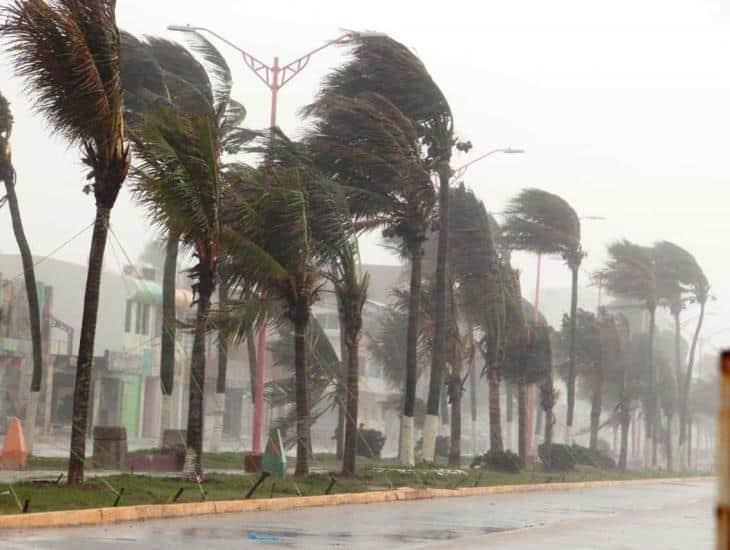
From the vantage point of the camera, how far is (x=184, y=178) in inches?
986

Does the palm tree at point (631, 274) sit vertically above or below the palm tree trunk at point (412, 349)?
above

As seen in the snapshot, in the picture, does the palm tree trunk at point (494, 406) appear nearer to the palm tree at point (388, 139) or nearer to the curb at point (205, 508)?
the palm tree at point (388, 139)

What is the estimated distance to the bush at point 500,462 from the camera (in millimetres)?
51531

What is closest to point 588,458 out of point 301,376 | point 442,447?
point 442,447

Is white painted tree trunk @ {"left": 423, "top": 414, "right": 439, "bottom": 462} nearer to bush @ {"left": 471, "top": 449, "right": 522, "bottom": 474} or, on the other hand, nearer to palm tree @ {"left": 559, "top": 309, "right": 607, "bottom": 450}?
bush @ {"left": 471, "top": 449, "right": 522, "bottom": 474}

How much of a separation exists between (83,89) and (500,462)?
33034mm

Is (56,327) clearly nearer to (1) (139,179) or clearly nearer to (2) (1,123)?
(2) (1,123)

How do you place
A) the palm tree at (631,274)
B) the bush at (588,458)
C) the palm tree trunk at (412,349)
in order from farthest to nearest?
the palm tree at (631,274) → the bush at (588,458) → the palm tree trunk at (412,349)

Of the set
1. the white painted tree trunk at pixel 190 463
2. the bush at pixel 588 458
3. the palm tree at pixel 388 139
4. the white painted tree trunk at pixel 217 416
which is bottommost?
the bush at pixel 588 458

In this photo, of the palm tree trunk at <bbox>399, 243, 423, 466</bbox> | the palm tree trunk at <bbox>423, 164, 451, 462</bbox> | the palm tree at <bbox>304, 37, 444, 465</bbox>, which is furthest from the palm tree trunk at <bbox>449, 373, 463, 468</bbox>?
the palm tree at <bbox>304, 37, 444, 465</bbox>

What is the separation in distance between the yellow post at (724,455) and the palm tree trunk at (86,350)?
63.8 feet

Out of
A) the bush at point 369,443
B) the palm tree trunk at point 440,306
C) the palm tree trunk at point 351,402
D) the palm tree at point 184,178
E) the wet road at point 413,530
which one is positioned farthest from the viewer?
the bush at point 369,443

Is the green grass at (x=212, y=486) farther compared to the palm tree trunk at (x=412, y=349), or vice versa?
the palm tree trunk at (x=412, y=349)

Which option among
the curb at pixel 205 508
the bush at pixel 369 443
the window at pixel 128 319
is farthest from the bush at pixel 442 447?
the curb at pixel 205 508
